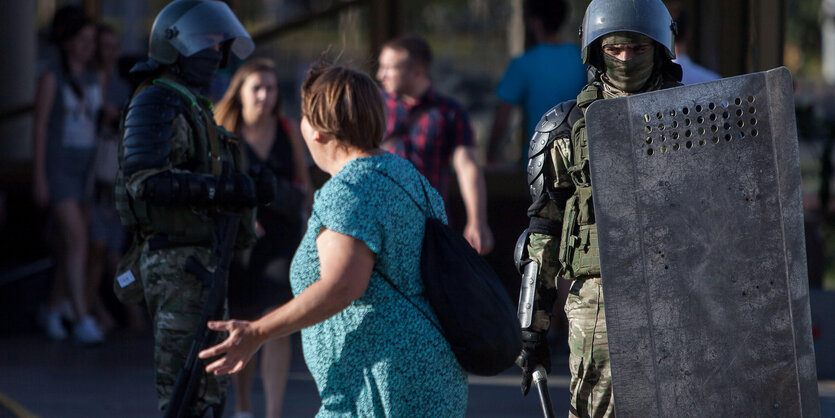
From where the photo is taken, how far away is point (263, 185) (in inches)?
173

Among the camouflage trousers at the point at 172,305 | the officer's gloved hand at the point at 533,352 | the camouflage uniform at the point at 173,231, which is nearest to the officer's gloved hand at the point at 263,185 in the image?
the camouflage uniform at the point at 173,231

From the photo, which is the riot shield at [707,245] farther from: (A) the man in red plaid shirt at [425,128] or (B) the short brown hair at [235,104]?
(B) the short brown hair at [235,104]

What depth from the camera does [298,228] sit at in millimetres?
5395

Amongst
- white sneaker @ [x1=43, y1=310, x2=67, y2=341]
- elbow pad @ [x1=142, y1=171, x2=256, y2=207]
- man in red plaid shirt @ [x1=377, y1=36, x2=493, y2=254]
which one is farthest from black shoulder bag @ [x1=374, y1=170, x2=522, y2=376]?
white sneaker @ [x1=43, y1=310, x2=67, y2=341]

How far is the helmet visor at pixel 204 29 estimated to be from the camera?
14.0 ft

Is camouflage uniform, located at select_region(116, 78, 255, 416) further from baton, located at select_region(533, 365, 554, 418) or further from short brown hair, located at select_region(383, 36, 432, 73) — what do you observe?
short brown hair, located at select_region(383, 36, 432, 73)

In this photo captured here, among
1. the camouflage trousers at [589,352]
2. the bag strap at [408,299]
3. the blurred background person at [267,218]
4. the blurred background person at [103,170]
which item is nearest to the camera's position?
the bag strap at [408,299]

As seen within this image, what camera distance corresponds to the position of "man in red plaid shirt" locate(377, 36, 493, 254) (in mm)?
5516

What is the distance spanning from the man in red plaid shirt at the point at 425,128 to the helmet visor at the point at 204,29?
3.80ft

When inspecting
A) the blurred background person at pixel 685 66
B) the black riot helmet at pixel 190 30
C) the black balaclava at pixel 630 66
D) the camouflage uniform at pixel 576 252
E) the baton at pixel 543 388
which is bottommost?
the baton at pixel 543 388

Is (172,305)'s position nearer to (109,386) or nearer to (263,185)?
(263,185)

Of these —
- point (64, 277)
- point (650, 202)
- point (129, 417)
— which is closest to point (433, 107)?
point (129, 417)

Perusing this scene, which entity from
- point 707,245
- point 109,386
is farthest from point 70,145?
point 707,245

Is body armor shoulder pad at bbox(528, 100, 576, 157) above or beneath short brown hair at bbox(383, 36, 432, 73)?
beneath
